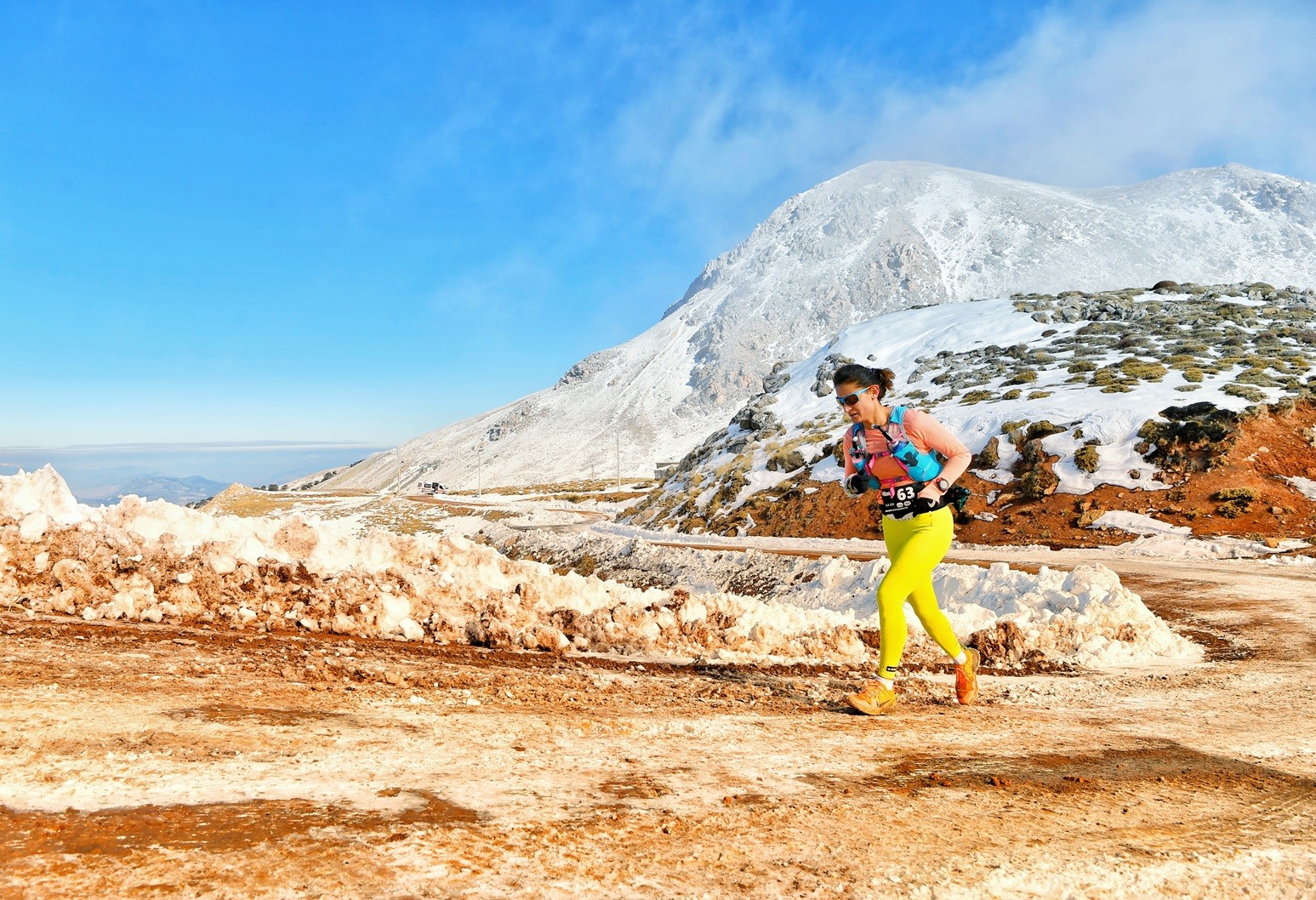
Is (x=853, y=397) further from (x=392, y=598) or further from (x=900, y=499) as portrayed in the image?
(x=392, y=598)

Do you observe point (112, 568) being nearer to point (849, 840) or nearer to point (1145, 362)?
point (849, 840)

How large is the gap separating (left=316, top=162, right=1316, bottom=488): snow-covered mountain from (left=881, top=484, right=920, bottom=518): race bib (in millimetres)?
121776

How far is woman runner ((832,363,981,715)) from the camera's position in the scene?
19.3 feet

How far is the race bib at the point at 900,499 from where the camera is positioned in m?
5.88

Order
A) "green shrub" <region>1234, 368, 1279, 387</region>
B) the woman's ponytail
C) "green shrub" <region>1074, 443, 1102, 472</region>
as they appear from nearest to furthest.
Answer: the woman's ponytail
"green shrub" <region>1074, 443, 1102, 472</region>
"green shrub" <region>1234, 368, 1279, 387</region>

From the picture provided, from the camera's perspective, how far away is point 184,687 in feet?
16.1

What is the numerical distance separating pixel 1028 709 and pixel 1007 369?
127ft

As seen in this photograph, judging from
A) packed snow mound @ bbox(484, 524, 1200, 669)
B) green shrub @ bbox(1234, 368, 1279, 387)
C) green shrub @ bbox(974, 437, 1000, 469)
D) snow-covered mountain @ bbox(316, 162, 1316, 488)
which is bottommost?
packed snow mound @ bbox(484, 524, 1200, 669)

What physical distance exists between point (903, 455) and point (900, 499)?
1.14 ft

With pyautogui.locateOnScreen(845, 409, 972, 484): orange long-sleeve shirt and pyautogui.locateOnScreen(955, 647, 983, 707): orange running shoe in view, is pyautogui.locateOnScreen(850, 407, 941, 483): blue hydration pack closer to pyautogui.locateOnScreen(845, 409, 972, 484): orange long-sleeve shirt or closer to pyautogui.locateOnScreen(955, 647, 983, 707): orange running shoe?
pyautogui.locateOnScreen(845, 409, 972, 484): orange long-sleeve shirt

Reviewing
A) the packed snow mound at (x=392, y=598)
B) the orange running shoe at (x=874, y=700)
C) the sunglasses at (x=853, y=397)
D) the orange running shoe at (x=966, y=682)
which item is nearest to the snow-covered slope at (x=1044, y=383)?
the packed snow mound at (x=392, y=598)

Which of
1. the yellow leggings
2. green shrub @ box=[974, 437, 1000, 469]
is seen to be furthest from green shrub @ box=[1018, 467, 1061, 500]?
the yellow leggings

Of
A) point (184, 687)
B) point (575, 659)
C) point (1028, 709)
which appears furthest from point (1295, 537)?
point (184, 687)

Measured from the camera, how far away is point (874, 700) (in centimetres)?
565
